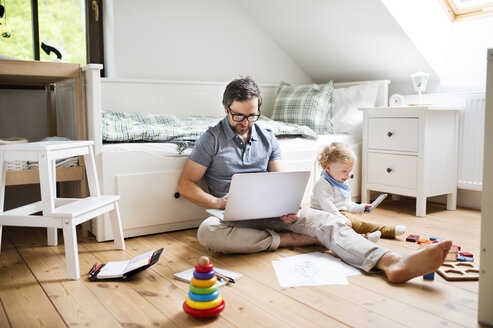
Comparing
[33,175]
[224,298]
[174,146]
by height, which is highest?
[174,146]

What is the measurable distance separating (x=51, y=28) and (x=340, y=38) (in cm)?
196

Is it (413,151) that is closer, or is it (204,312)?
(204,312)

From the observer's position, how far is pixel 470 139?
8.71ft

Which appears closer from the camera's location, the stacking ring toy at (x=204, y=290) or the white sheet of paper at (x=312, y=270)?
the stacking ring toy at (x=204, y=290)

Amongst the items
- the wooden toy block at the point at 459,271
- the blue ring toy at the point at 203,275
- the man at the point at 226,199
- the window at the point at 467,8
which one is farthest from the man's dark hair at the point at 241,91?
the window at the point at 467,8

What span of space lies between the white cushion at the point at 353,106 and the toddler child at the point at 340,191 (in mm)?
1023

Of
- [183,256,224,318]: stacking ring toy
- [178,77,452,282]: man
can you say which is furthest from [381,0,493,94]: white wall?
[183,256,224,318]: stacking ring toy

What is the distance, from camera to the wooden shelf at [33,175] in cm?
186

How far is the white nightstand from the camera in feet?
8.25

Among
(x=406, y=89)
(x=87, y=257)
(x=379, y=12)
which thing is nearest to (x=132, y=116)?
(x=87, y=257)

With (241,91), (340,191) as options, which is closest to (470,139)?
(340,191)

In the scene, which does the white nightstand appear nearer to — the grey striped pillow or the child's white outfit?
the grey striped pillow

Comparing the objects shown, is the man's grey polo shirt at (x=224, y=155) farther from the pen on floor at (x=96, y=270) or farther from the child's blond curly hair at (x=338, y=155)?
the pen on floor at (x=96, y=270)

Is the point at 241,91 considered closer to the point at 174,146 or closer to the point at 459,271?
the point at 174,146
